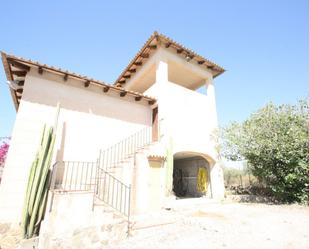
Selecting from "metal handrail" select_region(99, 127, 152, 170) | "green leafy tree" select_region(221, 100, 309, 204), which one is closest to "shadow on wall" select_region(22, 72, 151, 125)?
"metal handrail" select_region(99, 127, 152, 170)

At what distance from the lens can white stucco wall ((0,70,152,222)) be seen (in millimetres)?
6105

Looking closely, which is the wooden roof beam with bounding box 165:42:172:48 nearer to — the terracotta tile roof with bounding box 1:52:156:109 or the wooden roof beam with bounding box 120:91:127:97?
the wooden roof beam with bounding box 120:91:127:97

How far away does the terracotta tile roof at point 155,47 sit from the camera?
34.0ft

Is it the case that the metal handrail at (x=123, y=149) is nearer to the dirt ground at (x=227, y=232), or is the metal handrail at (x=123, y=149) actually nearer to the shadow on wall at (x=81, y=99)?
the shadow on wall at (x=81, y=99)

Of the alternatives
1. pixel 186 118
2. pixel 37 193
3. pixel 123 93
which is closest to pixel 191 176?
pixel 186 118

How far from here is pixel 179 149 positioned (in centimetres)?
962

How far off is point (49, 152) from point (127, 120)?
4241mm

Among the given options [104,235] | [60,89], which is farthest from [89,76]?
[104,235]

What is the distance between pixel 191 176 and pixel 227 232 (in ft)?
25.7

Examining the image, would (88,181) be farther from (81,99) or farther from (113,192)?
(81,99)

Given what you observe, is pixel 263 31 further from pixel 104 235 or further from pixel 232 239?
pixel 104 235

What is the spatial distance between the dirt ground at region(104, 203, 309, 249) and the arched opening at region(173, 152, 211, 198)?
167 inches

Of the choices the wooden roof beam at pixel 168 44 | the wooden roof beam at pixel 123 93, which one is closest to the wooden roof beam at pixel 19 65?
the wooden roof beam at pixel 123 93

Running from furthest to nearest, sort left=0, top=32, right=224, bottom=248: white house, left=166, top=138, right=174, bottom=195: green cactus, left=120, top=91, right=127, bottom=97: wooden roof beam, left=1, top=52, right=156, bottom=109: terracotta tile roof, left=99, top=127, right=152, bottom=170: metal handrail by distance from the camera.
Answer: left=120, top=91, right=127, bottom=97: wooden roof beam
left=166, top=138, right=174, bottom=195: green cactus
left=99, top=127, right=152, bottom=170: metal handrail
left=1, top=52, right=156, bottom=109: terracotta tile roof
left=0, top=32, right=224, bottom=248: white house
